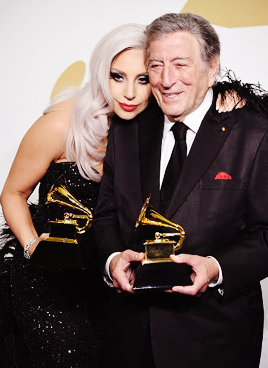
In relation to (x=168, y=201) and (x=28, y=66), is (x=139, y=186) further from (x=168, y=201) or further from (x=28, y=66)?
(x=28, y=66)

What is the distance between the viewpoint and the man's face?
1.72m

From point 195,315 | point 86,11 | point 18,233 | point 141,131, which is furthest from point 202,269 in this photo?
point 86,11

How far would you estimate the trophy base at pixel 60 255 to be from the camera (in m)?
1.75

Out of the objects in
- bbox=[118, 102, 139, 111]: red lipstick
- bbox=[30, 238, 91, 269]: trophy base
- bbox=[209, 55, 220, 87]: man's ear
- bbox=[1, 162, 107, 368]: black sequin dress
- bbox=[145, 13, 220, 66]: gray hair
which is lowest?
bbox=[1, 162, 107, 368]: black sequin dress

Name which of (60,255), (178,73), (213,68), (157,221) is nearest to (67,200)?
(60,255)

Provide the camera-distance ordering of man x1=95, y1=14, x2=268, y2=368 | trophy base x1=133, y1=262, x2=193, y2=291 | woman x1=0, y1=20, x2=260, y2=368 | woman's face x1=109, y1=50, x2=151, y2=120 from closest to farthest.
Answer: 1. trophy base x1=133, y1=262, x2=193, y2=291
2. man x1=95, y1=14, x2=268, y2=368
3. woman's face x1=109, y1=50, x2=151, y2=120
4. woman x1=0, y1=20, x2=260, y2=368

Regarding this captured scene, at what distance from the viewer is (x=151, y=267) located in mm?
1496

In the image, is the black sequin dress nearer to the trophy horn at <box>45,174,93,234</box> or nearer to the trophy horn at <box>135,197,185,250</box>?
the trophy horn at <box>45,174,93,234</box>

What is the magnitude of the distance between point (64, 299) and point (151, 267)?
33.6 inches

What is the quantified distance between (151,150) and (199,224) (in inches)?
15.9

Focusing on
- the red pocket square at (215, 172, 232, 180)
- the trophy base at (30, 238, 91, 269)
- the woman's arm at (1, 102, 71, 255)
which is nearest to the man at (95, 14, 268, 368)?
the red pocket square at (215, 172, 232, 180)

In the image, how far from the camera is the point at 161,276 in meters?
1.47

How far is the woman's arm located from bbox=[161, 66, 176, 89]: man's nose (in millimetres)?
657

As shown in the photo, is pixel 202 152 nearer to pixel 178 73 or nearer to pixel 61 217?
pixel 178 73
